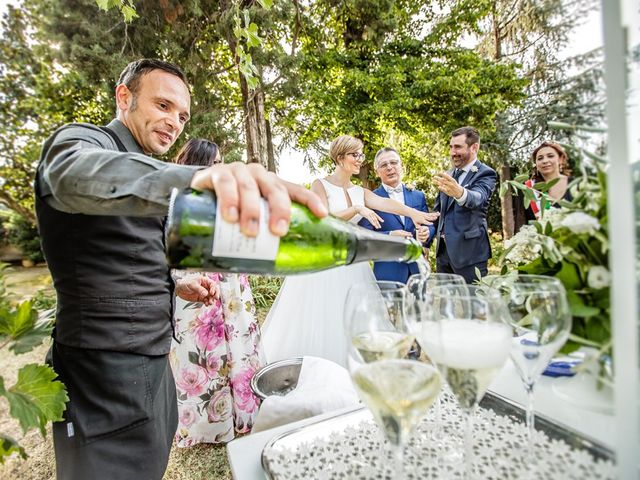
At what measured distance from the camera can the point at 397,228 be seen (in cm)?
322

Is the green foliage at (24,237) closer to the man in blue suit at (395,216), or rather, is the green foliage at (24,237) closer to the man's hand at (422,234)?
the man in blue suit at (395,216)

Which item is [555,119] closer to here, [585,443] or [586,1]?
[586,1]

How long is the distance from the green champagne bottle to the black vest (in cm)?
59

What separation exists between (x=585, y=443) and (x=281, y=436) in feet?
1.86

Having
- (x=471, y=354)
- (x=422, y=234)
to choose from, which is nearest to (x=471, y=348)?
(x=471, y=354)

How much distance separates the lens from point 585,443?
1.82 feet

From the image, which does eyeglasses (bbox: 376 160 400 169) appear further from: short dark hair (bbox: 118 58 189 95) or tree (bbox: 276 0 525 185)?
tree (bbox: 276 0 525 185)

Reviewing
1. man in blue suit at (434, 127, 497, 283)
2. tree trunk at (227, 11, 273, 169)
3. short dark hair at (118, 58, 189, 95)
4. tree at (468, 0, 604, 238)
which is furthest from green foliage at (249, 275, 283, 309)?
tree at (468, 0, 604, 238)

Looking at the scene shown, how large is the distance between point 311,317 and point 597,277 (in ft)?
7.56

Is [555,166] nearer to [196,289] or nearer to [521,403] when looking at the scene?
[521,403]

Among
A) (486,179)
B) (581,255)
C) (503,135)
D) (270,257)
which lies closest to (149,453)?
(270,257)

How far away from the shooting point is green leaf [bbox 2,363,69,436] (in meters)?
0.69

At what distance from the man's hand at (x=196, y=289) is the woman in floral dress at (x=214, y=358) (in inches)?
27.5

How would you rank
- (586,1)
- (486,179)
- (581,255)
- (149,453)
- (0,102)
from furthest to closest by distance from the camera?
(0,102) → (486,179) → (149,453) → (581,255) → (586,1)
